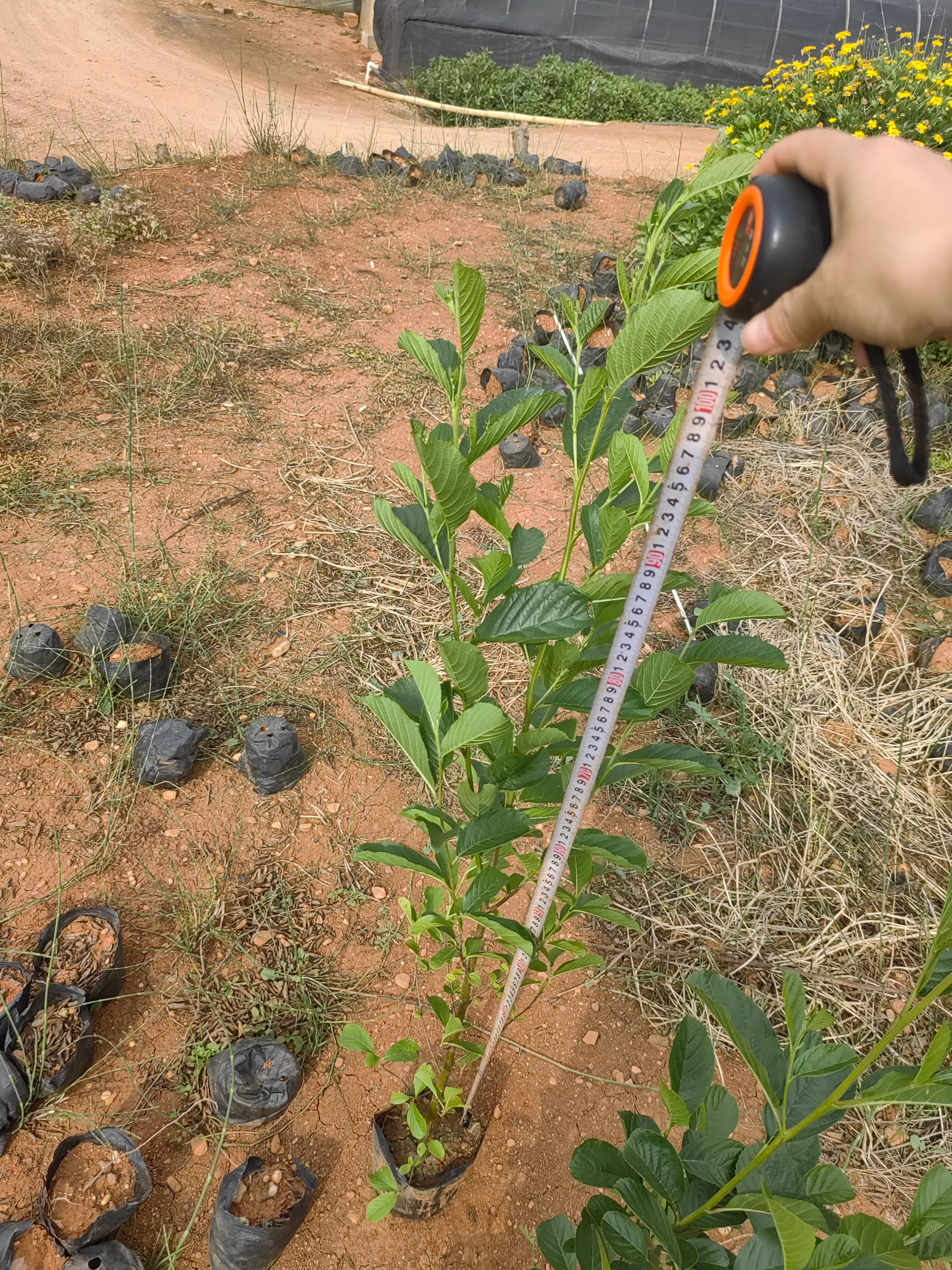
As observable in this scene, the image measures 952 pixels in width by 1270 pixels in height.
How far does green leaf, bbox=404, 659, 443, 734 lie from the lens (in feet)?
3.53

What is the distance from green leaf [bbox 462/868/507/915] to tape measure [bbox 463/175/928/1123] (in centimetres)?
20

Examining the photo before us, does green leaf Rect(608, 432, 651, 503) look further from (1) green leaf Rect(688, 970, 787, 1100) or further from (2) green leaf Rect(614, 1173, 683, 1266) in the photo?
(2) green leaf Rect(614, 1173, 683, 1266)

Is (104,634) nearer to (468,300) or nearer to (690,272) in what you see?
(468,300)

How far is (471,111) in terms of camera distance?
358 inches

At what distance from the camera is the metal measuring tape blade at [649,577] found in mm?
811

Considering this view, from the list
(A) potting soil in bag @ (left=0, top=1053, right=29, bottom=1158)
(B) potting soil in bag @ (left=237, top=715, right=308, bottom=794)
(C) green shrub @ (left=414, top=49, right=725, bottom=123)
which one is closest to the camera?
(A) potting soil in bag @ (left=0, top=1053, right=29, bottom=1158)

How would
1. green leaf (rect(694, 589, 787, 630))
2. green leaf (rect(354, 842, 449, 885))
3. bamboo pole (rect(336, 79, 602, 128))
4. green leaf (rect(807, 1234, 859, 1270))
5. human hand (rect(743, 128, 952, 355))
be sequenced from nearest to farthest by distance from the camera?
human hand (rect(743, 128, 952, 355)) < green leaf (rect(807, 1234, 859, 1270)) < green leaf (rect(694, 589, 787, 630)) < green leaf (rect(354, 842, 449, 885)) < bamboo pole (rect(336, 79, 602, 128))

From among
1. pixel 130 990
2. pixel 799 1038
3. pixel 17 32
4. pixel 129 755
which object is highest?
pixel 17 32

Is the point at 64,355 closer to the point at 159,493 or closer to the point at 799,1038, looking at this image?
the point at 159,493

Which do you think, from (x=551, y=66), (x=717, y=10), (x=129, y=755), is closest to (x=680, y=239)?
(x=129, y=755)

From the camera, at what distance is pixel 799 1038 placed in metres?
0.93

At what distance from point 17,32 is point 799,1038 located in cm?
1305

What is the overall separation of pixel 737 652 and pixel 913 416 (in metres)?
0.40

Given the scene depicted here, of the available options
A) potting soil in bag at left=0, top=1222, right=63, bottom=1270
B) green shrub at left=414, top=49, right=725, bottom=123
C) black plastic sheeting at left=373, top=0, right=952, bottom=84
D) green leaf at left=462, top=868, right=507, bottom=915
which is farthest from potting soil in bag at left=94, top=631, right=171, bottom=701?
black plastic sheeting at left=373, top=0, right=952, bottom=84
